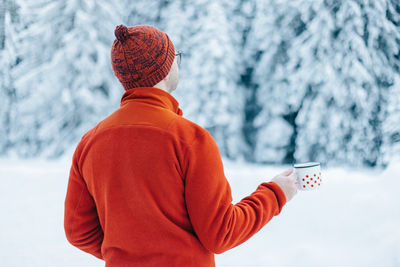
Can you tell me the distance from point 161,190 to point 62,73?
2061 mm

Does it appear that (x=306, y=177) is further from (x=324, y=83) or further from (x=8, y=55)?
(x=8, y=55)

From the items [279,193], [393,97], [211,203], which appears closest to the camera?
[211,203]

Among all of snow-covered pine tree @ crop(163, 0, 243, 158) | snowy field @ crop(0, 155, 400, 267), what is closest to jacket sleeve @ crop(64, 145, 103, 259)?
snowy field @ crop(0, 155, 400, 267)

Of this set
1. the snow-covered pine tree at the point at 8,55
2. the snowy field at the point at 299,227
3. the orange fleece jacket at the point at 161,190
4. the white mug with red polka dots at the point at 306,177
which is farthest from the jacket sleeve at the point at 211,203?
the snow-covered pine tree at the point at 8,55

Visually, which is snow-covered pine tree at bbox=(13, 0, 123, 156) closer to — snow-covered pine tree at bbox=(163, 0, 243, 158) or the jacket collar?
snow-covered pine tree at bbox=(163, 0, 243, 158)

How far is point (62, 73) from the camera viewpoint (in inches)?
98.7

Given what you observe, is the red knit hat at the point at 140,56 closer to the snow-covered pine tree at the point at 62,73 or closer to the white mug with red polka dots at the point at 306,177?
the white mug with red polka dots at the point at 306,177

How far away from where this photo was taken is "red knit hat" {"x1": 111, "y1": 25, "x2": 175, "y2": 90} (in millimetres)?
782

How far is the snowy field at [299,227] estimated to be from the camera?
1.70 m

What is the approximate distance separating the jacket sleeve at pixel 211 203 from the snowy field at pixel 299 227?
3.72 feet

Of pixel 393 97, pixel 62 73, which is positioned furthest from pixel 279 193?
pixel 62 73

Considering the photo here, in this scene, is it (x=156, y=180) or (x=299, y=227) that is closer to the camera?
(x=156, y=180)

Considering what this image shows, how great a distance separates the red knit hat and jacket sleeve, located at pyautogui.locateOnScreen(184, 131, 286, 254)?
7.6 inches

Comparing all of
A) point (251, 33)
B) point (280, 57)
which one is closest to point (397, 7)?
point (280, 57)
